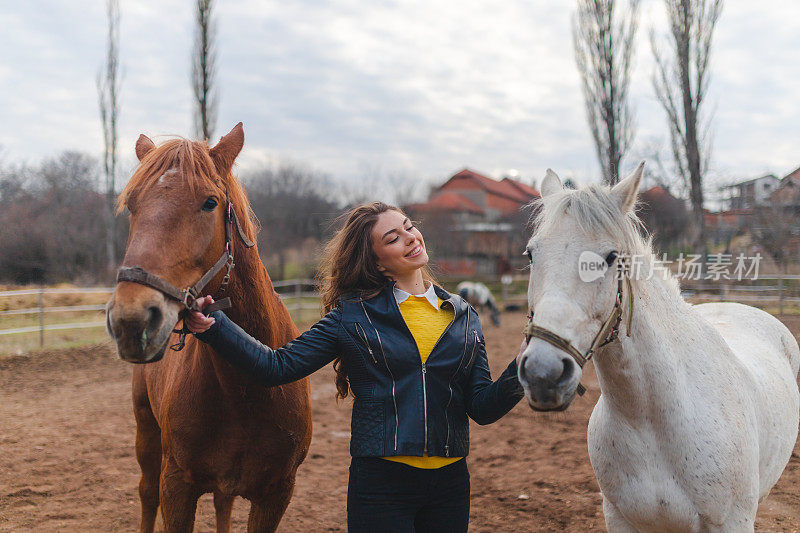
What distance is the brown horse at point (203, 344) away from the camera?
1550 mm

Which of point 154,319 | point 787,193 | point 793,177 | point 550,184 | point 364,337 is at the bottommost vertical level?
point 364,337

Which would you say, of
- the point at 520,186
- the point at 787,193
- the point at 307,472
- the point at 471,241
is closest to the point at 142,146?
the point at 307,472

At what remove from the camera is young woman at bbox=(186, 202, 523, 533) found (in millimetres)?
1717

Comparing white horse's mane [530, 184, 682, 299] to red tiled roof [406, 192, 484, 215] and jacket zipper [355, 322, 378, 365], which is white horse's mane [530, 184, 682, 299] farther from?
red tiled roof [406, 192, 484, 215]

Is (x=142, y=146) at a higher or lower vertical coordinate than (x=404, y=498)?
higher

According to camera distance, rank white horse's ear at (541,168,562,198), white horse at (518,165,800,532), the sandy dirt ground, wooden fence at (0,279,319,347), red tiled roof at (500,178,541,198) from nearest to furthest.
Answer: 1. white horse at (518,165,800,532)
2. white horse's ear at (541,168,562,198)
3. the sandy dirt ground
4. wooden fence at (0,279,319,347)
5. red tiled roof at (500,178,541,198)

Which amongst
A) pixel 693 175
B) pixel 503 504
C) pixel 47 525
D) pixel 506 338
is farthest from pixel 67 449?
pixel 693 175

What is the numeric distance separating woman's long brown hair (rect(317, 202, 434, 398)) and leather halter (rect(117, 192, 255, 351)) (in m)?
0.35

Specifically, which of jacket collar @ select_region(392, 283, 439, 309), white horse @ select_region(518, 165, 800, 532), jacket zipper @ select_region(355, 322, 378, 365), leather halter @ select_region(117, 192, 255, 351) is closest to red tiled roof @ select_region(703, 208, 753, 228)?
white horse @ select_region(518, 165, 800, 532)

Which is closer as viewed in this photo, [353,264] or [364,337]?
[364,337]

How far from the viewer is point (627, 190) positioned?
70.7 inches

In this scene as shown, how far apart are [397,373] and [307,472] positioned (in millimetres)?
3408

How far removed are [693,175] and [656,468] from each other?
13.5 metres

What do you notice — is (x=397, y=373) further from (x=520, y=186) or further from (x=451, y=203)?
A: (x=520, y=186)
